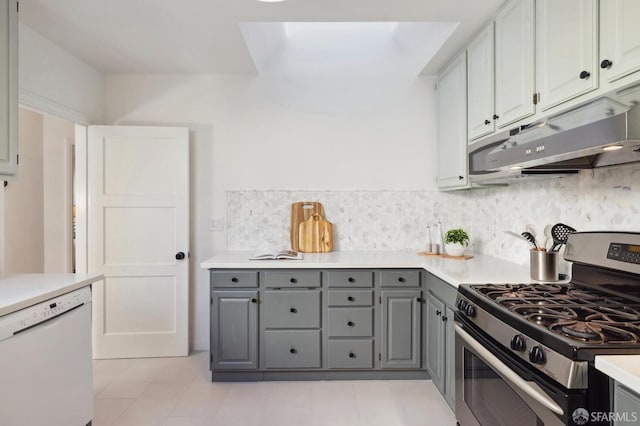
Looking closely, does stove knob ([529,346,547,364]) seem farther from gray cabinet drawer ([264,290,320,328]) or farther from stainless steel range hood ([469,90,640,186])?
gray cabinet drawer ([264,290,320,328])

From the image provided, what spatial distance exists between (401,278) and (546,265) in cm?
100

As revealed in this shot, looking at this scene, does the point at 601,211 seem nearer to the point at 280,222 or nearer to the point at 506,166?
the point at 506,166

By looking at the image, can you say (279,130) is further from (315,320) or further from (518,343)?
(518,343)

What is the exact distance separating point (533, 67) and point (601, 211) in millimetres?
792

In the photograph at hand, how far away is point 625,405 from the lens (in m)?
1.01

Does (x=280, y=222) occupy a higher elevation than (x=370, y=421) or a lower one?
higher

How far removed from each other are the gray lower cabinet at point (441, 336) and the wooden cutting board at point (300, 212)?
46.1 inches

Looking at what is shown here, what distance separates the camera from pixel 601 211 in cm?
192

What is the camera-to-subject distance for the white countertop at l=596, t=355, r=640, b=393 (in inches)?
37.8

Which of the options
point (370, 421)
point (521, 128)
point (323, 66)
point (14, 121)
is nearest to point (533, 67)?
point (521, 128)

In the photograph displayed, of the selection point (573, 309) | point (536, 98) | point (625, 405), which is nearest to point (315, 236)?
point (536, 98)

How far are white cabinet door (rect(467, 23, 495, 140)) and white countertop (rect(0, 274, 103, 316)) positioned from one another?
2.52m

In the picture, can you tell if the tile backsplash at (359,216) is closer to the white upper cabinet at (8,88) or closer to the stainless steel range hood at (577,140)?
the stainless steel range hood at (577,140)

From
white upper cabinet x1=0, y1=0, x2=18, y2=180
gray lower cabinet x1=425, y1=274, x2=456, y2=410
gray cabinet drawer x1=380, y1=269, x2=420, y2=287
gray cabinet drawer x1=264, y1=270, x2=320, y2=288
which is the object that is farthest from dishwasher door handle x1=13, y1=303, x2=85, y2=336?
gray lower cabinet x1=425, y1=274, x2=456, y2=410
